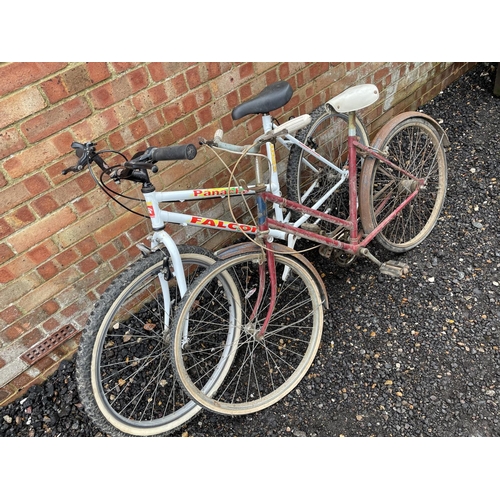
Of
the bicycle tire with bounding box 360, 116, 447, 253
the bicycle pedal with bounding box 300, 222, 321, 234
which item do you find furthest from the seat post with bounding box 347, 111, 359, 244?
the bicycle pedal with bounding box 300, 222, 321, 234

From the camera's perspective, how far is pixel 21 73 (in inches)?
65.1

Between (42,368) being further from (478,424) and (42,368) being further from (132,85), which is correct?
(478,424)

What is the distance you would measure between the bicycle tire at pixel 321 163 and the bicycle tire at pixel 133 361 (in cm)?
92

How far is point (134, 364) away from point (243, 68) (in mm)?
1918

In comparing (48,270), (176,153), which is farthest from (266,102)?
(48,270)

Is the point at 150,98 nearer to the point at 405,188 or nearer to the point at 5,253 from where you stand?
the point at 5,253

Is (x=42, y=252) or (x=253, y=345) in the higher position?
(x=42, y=252)

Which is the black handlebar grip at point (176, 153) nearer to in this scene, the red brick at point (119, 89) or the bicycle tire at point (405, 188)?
the red brick at point (119, 89)

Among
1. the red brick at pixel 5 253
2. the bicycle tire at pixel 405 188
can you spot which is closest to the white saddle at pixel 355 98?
the bicycle tire at pixel 405 188

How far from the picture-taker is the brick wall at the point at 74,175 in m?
1.76

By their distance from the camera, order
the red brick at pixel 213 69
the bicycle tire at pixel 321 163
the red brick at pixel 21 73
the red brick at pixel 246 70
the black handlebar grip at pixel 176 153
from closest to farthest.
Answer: the black handlebar grip at pixel 176 153
the red brick at pixel 21 73
the red brick at pixel 213 69
the red brick at pixel 246 70
the bicycle tire at pixel 321 163

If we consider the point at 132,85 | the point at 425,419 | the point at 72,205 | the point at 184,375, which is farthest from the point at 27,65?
the point at 425,419

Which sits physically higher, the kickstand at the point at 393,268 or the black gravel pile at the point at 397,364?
the kickstand at the point at 393,268

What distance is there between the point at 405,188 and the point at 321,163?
632 millimetres
